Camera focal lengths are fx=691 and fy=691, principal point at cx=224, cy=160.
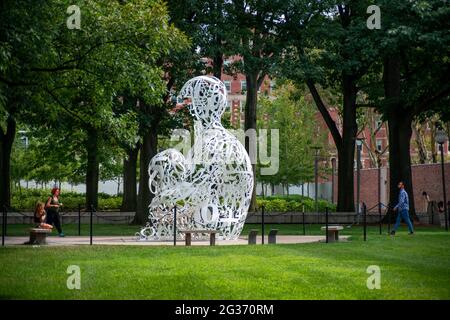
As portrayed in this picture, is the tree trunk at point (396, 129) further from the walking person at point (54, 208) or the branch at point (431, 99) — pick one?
the walking person at point (54, 208)

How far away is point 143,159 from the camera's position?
2848cm

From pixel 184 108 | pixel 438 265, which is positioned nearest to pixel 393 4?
pixel 184 108

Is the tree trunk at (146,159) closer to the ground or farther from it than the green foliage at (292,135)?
closer to the ground

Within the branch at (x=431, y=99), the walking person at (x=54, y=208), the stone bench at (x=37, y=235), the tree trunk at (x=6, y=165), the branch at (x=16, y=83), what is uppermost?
the branch at (x=431, y=99)

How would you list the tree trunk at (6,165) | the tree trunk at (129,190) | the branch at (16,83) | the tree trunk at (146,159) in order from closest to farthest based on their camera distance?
the branch at (16,83)
the tree trunk at (146,159)
the tree trunk at (6,165)
the tree trunk at (129,190)

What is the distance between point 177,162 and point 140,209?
35.6ft

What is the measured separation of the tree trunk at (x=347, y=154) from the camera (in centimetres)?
3198

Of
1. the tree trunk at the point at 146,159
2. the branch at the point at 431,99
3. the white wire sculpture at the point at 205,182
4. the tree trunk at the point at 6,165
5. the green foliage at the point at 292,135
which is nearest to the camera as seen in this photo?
the white wire sculpture at the point at 205,182

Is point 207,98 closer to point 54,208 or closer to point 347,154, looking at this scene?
point 54,208

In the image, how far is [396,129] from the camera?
3025cm

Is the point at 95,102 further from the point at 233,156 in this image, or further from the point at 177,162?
the point at 233,156

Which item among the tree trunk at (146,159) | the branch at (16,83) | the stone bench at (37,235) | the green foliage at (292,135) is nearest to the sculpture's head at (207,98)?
the branch at (16,83)

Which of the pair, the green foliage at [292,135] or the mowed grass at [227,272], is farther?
the green foliage at [292,135]

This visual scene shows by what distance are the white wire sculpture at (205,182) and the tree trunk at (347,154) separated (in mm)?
13252
